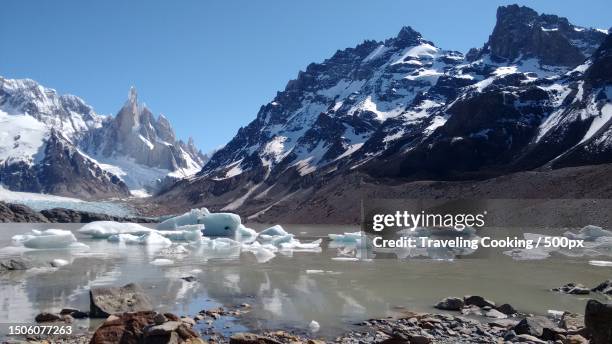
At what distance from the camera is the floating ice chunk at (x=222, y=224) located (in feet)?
196

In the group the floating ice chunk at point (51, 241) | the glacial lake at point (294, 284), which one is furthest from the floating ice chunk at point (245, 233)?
the glacial lake at point (294, 284)

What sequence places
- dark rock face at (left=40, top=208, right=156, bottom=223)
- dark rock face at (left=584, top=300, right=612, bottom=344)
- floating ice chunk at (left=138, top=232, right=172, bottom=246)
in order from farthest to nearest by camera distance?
dark rock face at (left=40, top=208, right=156, bottom=223) → floating ice chunk at (left=138, top=232, right=172, bottom=246) → dark rock face at (left=584, top=300, right=612, bottom=344)

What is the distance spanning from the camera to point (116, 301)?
1371 cm

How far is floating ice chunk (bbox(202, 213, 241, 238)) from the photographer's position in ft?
196

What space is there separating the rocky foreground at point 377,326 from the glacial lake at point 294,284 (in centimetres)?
61

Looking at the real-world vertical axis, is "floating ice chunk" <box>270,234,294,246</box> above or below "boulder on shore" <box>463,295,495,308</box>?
below

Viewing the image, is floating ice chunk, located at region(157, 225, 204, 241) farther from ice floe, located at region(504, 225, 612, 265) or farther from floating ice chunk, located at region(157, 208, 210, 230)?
ice floe, located at region(504, 225, 612, 265)

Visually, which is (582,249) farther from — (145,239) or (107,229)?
(107,229)

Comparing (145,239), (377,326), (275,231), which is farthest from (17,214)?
(377,326)

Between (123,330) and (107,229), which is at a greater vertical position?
(123,330)

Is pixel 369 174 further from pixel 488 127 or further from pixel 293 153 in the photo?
pixel 293 153

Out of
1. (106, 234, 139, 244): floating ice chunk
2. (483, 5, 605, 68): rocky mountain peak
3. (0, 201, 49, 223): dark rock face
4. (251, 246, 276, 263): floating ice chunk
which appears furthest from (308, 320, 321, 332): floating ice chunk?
(483, 5, 605, 68): rocky mountain peak

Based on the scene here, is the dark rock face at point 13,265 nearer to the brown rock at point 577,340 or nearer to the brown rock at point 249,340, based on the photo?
the brown rock at point 249,340

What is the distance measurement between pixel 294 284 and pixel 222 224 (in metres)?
40.1
